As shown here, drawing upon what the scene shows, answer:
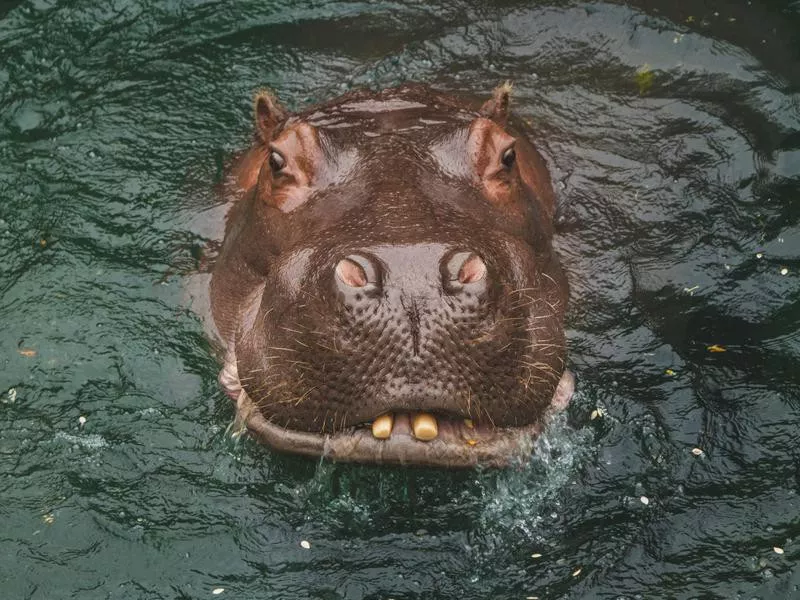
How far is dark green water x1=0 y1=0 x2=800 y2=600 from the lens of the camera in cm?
536

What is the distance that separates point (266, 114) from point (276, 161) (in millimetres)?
1172

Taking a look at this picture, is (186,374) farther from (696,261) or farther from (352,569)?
(696,261)

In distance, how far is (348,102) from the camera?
6363 millimetres

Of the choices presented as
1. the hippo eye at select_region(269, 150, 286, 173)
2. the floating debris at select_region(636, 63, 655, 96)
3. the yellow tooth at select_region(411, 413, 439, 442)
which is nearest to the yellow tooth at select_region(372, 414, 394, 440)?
the yellow tooth at select_region(411, 413, 439, 442)

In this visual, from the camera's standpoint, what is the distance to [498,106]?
20.9 feet

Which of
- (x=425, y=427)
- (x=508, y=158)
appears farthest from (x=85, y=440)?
(x=508, y=158)

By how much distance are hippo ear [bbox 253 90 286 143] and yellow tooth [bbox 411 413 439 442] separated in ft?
9.11

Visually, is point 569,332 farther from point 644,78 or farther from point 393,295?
point 644,78

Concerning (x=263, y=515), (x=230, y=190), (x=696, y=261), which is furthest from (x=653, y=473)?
(x=230, y=190)

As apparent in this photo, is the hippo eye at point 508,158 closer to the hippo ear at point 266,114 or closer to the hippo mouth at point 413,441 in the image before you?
the hippo mouth at point 413,441

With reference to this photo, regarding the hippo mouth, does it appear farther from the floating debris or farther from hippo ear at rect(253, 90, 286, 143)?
the floating debris

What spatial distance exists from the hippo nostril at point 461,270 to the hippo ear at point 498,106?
2.20 m

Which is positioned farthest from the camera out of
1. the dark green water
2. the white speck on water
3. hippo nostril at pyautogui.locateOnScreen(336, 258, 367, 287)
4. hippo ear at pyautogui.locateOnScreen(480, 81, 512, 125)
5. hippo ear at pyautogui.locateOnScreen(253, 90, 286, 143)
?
hippo ear at pyautogui.locateOnScreen(253, 90, 286, 143)

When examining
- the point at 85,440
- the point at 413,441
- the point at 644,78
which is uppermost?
the point at 644,78
